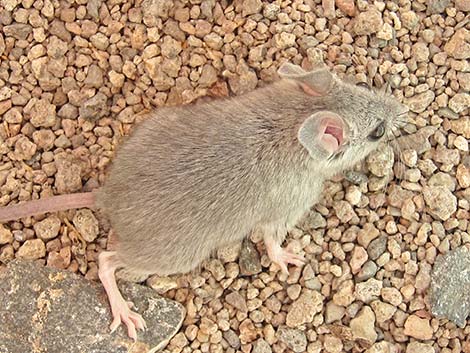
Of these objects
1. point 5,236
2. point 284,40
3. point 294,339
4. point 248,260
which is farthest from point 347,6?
point 5,236

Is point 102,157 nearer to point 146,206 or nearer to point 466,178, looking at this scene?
point 146,206

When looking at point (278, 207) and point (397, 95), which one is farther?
point (397, 95)

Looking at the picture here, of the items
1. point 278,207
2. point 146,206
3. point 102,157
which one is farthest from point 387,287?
point 102,157

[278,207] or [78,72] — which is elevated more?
[78,72]

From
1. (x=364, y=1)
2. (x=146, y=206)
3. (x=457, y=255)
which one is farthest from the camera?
(x=364, y=1)

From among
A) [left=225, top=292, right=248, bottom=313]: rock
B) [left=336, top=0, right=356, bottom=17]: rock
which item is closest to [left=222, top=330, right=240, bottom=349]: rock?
[left=225, top=292, right=248, bottom=313]: rock

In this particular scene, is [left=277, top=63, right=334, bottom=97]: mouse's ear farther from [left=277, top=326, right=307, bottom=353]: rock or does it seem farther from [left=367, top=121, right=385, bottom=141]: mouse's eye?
[left=277, top=326, right=307, bottom=353]: rock
